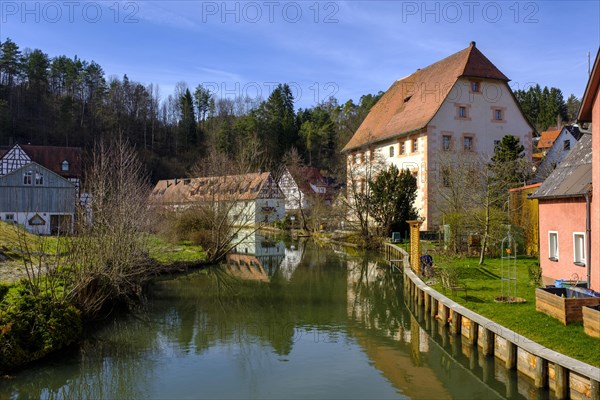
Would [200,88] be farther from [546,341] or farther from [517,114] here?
[546,341]

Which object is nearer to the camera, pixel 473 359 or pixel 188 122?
pixel 473 359

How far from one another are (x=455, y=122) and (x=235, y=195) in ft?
57.3

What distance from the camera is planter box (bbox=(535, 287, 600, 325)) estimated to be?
36.9 feet

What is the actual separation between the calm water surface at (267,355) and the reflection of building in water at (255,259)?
5.44 m

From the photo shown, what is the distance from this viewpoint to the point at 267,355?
13312mm

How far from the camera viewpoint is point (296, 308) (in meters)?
18.6

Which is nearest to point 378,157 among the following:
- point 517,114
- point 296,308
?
point 517,114

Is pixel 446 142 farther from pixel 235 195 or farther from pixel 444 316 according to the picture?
pixel 444 316

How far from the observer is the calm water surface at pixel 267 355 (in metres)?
10.9

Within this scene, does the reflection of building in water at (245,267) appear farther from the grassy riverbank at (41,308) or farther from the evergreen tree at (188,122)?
the evergreen tree at (188,122)

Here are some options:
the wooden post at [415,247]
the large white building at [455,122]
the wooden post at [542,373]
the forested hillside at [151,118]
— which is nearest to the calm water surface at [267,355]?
the wooden post at [542,373]

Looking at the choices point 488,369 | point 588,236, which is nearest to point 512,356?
point 488,369

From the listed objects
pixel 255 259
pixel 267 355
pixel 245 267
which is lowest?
pixel 267 355

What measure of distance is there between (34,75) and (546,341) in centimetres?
8273
